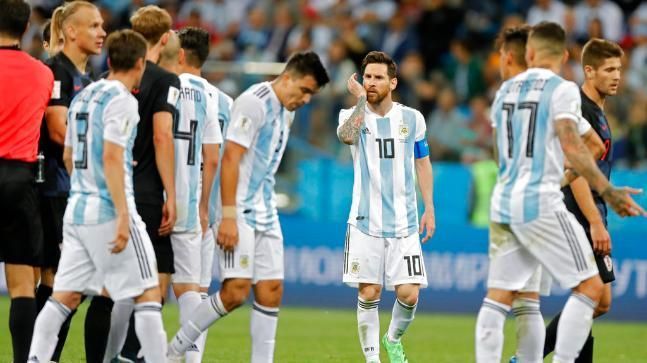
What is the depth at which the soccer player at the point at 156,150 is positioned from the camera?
8633 mm

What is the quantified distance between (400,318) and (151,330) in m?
2.74

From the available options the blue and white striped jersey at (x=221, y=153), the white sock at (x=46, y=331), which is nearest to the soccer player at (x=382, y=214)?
the blue and white striped jersey at (x=221, y=153)

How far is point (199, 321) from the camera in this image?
8.90 m

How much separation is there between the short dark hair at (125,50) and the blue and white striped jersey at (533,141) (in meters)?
2.38

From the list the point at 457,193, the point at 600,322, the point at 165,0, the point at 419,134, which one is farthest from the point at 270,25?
the point at 419,134

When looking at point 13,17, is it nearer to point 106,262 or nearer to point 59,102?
point 59,102

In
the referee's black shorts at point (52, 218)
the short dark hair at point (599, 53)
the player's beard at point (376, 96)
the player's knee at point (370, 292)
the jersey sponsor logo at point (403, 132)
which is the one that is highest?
the short dark hair at point (599, 53)

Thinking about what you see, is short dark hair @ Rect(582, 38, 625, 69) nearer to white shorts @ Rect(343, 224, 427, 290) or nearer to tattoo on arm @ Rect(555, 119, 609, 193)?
tattoo on arm @ Rect(555, 119, 609, 193)

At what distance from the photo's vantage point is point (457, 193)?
18094mm

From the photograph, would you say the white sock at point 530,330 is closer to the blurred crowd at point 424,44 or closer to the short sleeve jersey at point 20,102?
the short sleeve jersey at point 20,102

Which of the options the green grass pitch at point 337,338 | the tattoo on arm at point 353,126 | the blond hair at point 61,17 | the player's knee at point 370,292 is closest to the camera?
the blond hair at point 61,17

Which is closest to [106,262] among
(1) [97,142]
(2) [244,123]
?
(1) [97,142]

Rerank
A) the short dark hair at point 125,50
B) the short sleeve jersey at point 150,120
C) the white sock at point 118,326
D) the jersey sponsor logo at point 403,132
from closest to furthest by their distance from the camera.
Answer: the short dark hair at point 125,50, the white sock at point 118,326, the short sleeve jersey at point 150,120, the jersey sponsor logo at point 403,132

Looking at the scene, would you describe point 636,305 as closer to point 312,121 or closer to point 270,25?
point 312,121
